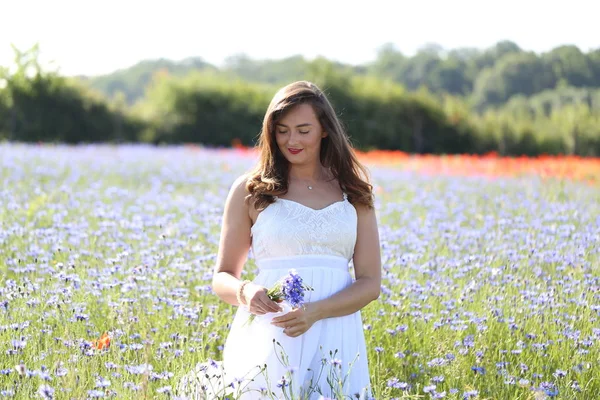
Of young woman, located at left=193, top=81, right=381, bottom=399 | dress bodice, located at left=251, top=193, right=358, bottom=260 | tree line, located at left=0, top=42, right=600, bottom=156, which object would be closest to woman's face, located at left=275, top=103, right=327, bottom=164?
young woman, located at left=193, top=81, right=381, bottom=399

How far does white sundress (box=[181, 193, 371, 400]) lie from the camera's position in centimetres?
269

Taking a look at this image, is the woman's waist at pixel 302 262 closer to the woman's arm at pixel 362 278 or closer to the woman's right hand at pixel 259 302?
the woman's arm at pixel 362 278

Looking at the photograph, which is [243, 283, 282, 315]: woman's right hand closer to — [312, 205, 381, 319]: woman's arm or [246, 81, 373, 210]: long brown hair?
[312, 205, 381, 319]: woman's arm

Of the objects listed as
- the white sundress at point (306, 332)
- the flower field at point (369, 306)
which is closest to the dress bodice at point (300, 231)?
the white sundress at point (306, 332)

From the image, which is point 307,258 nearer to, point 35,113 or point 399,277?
point 399,277

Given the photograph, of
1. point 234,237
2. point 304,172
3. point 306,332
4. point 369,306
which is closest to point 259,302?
point 306,332

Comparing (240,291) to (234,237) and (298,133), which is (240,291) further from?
(298,133)

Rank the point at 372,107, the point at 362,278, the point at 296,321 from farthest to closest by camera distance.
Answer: the point at 372,107
the point at 362,278
the point at 296,321

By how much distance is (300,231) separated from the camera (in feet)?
9.11

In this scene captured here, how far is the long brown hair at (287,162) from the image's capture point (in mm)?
2805

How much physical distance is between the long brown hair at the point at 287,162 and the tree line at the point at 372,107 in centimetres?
1396

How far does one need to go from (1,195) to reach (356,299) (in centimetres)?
440

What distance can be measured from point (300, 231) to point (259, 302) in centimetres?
38

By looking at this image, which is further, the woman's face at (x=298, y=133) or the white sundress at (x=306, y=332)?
the woman's face at (x=298, y=133)
